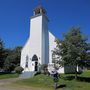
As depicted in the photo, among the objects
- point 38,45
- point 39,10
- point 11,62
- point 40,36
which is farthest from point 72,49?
point 11,62

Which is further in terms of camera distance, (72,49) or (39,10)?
(39,10)

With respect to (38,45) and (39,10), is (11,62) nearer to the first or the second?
(38,45)

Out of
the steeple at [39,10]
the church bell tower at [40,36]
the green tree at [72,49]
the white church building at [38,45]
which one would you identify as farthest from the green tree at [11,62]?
the green tree at [72,49]

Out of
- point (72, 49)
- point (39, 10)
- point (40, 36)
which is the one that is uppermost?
point (39, 10)

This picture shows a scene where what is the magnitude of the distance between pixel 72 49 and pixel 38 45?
1355 cm

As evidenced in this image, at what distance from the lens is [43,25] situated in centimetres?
3638

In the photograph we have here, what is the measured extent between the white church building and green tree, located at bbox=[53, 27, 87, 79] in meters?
9.87

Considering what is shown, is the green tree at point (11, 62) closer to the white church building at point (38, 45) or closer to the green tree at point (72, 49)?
the white church building at point (38, 45)

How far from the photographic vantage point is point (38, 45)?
34.8m

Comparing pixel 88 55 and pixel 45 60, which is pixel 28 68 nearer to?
pixel 45 60

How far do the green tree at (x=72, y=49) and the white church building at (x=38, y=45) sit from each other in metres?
9.87

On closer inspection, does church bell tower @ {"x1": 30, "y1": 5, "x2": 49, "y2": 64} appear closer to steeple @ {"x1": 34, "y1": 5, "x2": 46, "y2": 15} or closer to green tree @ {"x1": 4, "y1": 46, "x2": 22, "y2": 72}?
steeple @ {"x1": 34, "y1": 5, "x2": 46, "y2": 15}

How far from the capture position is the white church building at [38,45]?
3450cm

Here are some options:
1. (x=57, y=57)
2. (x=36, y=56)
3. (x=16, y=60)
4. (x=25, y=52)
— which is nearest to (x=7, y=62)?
(x=16, y=60)
